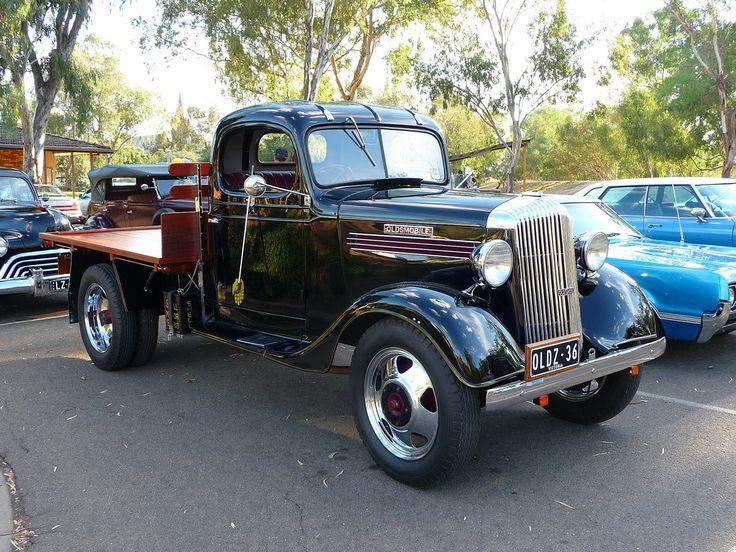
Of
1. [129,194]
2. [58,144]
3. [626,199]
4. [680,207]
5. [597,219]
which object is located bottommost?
[597,219]

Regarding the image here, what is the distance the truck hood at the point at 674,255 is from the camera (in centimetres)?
585

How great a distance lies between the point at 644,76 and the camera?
34344 mm

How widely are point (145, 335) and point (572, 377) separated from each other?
3753 mm

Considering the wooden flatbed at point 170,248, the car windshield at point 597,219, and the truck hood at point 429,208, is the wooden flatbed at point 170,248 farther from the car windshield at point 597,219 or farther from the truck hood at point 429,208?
the car windshield at point 597,219

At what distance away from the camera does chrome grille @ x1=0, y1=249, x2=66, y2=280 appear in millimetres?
7766

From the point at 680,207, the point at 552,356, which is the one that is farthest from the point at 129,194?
the point at 552,356

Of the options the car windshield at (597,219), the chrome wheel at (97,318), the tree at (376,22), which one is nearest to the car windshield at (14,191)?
the chrome wheel at (97,318)

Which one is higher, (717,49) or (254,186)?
(717,49)

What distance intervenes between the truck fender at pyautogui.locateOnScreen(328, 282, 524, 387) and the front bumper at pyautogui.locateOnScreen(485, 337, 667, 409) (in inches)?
3.4

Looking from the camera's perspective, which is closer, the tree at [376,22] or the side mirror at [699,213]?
the side mirror at [699,213]

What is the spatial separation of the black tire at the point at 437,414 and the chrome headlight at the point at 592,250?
4.02 feet

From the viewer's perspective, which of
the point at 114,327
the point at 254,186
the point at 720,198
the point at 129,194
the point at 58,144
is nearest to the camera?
the point at 254,186

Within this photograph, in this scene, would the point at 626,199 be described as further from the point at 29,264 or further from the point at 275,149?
the point at 29,264

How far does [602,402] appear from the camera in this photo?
4.19 meters
